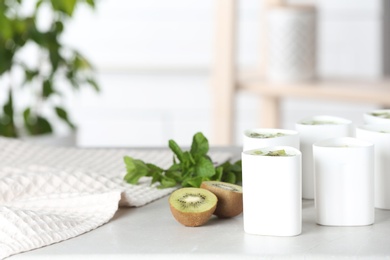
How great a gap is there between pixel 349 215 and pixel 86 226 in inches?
13.9

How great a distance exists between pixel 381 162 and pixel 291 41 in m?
1.36

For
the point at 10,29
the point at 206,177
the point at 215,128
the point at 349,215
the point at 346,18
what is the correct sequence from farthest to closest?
the point at 346,18 < the point at 215,128 < the point at 10,29 < the point at 206,177 < the point at 349,215

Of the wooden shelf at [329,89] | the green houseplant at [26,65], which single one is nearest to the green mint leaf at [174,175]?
the wooden shelf at [329,89]

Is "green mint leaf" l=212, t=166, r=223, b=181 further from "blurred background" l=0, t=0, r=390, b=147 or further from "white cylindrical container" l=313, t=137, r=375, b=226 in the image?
"blurred background" l=0, t=0, r=390, b=147

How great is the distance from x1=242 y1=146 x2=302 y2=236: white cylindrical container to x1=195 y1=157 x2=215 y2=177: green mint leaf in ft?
0.62

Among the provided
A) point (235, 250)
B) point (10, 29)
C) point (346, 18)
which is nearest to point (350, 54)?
point (346, 18)

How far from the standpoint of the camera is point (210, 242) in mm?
1200

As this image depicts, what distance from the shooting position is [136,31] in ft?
13.1

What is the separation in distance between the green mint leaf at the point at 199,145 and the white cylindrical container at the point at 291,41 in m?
1.25

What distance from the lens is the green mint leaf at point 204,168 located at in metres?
1.41

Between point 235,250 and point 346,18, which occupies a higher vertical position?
point 346,18

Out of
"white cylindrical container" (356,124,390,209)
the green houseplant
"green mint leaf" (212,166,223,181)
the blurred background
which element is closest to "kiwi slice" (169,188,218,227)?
"green mint leaf" (212,166,223,181)

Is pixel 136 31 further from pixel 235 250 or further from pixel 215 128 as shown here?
pixel 235 250

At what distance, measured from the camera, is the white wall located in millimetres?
3898
